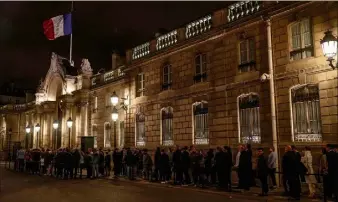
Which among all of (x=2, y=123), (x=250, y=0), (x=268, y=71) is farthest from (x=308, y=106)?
(x=2, y=123)

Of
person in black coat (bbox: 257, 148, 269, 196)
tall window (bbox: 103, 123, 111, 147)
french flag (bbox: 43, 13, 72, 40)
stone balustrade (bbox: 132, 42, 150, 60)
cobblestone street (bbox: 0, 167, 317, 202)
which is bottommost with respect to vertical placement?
cobblestone street (bbox: 0, 167, 317, 202)

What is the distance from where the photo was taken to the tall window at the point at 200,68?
2136 centimetres

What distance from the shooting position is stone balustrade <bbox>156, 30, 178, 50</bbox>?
23.6m

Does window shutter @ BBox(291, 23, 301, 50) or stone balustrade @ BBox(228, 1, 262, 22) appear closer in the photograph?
window shutter @ BBox(291, 23, 301, 50)

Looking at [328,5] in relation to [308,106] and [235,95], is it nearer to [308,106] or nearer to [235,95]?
[308,106]

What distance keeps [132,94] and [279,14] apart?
13383 mm

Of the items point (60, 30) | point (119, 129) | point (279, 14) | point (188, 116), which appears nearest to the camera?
point (279, 14)

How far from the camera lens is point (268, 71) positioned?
1736 cm

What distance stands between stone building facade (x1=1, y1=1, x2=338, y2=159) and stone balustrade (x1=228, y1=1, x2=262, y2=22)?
5 centimetres

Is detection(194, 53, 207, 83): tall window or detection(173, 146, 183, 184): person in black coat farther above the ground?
detection(194, 53, 207, 83): tall window

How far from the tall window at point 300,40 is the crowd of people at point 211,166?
4.31 m

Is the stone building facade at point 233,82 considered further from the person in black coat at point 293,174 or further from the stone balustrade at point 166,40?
the person in black coat at point 293,174

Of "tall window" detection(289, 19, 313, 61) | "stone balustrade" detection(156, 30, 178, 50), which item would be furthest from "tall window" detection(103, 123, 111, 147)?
"tall window" detection(289, 19, 313, 61)

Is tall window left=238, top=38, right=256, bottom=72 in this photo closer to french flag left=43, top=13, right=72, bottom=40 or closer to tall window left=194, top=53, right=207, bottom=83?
tall window left=194, top=53, right=207, bottom=83
